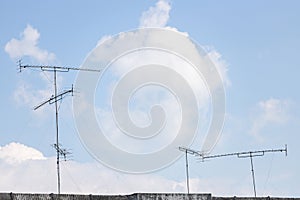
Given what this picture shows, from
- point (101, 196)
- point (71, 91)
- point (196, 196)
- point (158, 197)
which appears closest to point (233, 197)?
point (196, 196)

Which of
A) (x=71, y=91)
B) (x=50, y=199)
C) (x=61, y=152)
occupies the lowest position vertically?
(x=50, y=199)

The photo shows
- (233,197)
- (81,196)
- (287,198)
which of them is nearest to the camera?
(81,196)

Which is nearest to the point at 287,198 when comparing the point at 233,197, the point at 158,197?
the point at 233,197

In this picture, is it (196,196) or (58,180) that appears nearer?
(58,180)

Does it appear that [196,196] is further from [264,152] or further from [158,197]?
[264,152]

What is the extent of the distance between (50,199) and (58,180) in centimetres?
123

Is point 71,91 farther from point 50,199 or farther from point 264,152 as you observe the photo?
point 264,152

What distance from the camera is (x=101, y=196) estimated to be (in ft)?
73.2

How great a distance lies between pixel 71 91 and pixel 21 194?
4.60 metres

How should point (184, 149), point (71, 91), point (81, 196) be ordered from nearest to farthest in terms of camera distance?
point (81, 196)
point (71, 91)
point (184, 149)

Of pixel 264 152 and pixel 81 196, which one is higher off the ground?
A: pixel 264 152

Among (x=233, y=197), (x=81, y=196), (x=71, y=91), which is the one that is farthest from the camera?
(x=233, y=197)

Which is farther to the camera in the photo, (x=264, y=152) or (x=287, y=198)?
(x=264, y=152)

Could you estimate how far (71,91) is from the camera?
920 inches
